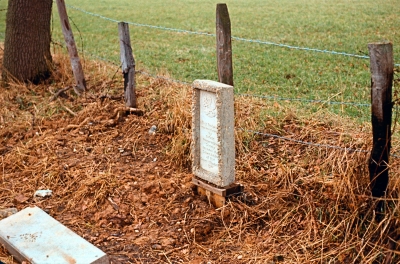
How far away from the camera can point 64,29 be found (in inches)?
291

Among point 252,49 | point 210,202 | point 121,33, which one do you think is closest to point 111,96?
point 121,33

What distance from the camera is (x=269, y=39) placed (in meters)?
13.7

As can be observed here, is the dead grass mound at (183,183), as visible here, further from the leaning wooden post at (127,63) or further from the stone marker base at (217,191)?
the leaning wooden post at (127,63)

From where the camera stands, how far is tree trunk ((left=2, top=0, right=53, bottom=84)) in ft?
25.9

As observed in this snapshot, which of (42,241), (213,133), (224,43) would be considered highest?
(224,43)

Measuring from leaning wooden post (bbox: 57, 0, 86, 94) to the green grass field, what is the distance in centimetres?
94

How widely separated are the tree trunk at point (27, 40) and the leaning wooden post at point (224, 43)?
3.84 m

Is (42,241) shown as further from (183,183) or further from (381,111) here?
(381,111)

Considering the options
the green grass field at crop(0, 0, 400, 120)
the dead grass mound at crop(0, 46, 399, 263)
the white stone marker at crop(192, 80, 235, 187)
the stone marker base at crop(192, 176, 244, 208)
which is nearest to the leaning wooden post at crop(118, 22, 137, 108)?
the dead grass mound at crop(0, 46, 399, 263)

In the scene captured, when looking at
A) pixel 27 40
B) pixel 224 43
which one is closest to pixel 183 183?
pixel 224 43

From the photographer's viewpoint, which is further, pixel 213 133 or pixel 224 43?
pixel 224 43

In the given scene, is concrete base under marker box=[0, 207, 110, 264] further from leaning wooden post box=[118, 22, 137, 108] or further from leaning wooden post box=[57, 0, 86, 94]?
leaning wooden post box=[57, 0, 86, 94]

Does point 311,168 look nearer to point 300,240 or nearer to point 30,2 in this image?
point 300,240

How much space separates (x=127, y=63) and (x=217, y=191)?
2434 millimetres
